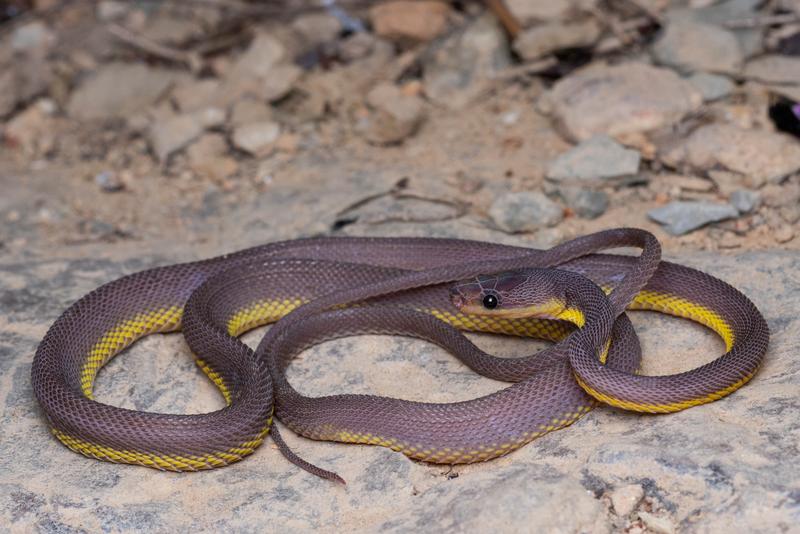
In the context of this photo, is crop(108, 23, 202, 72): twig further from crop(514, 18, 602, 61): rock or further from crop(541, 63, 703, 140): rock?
crop(541, 63, 703, 140): rock

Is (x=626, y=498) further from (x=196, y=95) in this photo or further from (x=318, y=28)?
(x=318, y=28)

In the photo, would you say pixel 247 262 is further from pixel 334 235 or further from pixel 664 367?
pixel 664 367

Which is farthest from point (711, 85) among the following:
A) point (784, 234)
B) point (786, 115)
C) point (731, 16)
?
point (784, 234)

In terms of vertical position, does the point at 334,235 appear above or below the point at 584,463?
below

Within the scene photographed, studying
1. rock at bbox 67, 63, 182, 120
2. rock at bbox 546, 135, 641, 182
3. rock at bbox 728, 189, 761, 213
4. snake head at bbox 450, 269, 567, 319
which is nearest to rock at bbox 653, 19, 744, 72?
rock at bbox 546, 135, 641, 182

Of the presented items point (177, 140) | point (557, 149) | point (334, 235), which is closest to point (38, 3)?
point (177, 140)
